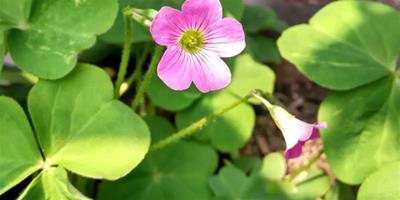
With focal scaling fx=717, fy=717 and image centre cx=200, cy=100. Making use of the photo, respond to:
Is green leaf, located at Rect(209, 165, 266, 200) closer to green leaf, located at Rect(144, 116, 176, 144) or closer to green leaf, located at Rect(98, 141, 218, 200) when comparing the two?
green leaf, located at Rect(98, 141, 218, 200)

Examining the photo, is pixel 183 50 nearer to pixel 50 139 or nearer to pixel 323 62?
pixel 50 139

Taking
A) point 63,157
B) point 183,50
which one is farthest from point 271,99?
point 63,157

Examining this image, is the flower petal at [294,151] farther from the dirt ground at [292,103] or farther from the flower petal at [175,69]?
the dirt ground at [292,103]

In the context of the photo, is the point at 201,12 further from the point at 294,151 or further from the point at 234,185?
the point at 234,185

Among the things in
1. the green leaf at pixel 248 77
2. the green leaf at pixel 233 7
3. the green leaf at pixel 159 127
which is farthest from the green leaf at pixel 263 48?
the green leaf at pixel 159 127

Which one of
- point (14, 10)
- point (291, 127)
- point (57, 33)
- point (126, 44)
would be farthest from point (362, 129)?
point (14, 10)

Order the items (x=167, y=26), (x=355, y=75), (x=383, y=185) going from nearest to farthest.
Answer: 1. (x=167, y=26)
2. (x=383, y=185)
3. (x=355, y=75)
